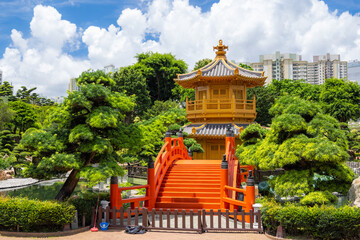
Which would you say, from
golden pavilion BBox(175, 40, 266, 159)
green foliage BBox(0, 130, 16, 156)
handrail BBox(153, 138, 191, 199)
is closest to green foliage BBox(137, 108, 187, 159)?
golden pavilion BBox(175, 40, 266, 159)

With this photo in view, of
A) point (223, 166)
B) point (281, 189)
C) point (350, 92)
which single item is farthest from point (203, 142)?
point (350, 92)

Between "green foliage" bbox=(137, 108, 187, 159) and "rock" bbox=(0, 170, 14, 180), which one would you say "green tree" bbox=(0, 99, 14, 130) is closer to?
"rock" bbox=(0, 170, 14, 180)

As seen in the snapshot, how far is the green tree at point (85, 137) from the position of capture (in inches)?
436

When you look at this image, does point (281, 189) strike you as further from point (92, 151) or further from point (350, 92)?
point (350, 92)

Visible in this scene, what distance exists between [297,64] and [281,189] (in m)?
139

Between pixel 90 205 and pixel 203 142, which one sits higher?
pixel 203 142

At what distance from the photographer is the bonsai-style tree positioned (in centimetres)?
1083

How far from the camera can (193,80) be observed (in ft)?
76.3

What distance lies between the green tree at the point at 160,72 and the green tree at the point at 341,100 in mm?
22769

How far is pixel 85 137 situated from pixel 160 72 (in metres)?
40.5

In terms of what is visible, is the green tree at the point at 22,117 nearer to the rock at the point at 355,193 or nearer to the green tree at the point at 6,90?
the green tree at the point at 6,90

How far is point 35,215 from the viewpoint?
10422mm

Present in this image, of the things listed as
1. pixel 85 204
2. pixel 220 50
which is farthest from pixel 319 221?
pixel 220 50

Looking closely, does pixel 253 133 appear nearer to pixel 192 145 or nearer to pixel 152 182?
pixel 192 145
